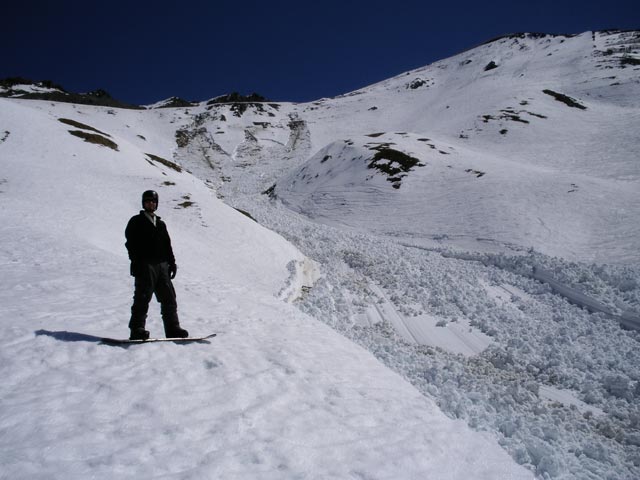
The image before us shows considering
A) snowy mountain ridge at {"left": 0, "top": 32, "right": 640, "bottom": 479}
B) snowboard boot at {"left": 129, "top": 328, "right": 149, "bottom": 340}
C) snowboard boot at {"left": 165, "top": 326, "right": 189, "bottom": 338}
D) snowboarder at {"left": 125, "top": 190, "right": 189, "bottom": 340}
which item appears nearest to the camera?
snowy mountain ridge at {"left": 0, "top": 32, "right": 640, "bottom": 479}

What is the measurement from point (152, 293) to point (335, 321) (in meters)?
8.02

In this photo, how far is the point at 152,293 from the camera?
6.14 m

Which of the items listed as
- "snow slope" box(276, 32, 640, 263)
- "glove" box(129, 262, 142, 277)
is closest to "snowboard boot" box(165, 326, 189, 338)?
"glove" box(129, 262, 142, 277)

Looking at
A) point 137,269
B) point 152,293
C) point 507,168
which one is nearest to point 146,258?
point 137,269

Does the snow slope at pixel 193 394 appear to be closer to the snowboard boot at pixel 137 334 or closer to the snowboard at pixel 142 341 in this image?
the snowboard at pixel 142 341

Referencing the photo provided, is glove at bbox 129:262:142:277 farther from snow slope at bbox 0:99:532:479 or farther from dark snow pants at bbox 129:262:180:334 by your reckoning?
snow slope at bbox 0:99:532:479

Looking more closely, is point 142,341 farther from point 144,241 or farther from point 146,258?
point 144,241

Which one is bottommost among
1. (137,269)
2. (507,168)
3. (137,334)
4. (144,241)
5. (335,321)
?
(335,321)

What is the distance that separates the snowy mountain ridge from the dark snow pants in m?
0.58

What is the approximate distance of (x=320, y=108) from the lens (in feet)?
371

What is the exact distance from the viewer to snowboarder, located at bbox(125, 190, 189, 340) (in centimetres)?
598

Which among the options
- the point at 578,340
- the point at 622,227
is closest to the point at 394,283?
the point at 578,340

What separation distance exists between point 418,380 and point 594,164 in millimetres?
42523

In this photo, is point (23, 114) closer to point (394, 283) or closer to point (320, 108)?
point (394, 283)
